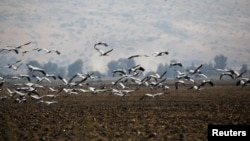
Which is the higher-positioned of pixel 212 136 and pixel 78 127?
pixel 212 136

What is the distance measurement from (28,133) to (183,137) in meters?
6.47

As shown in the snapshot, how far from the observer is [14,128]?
837 inches

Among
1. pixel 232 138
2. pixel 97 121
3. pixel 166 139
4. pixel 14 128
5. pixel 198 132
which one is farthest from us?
pixel 97 121

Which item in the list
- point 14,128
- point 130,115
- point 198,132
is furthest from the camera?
point 130,115

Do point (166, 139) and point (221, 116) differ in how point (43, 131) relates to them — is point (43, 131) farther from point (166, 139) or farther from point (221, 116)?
point (221, 116)

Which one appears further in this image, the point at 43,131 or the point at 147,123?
the point at 147,123

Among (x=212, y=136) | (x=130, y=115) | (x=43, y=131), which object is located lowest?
(x=130, y=115)

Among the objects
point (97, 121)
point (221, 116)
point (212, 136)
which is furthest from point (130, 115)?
point (212, 136)

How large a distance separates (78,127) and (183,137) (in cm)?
544

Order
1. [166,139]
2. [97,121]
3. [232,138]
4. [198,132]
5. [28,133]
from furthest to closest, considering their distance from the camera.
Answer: [97,121] < [28,133] < [198,132] < [166,139] < [232,138]

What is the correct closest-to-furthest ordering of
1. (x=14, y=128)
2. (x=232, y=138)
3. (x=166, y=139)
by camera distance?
(x=232, y=138) → (x=166, y=139) → (x=14, y=128)

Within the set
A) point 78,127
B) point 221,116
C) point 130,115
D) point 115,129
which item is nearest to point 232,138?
point 115,129

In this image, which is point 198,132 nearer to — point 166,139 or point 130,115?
point 166,139

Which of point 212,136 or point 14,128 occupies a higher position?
point 212,136
